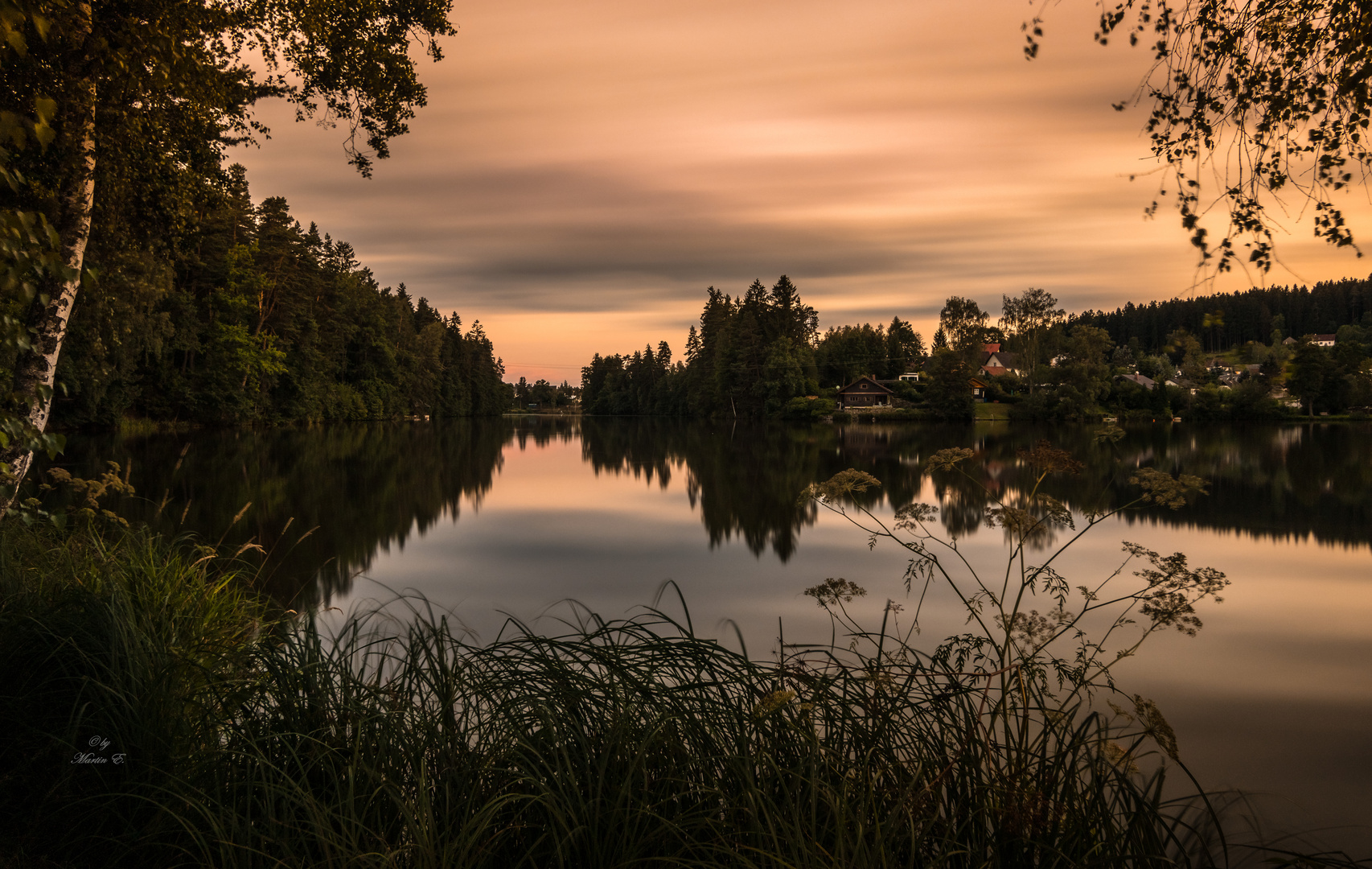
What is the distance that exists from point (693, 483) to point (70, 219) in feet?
67.8

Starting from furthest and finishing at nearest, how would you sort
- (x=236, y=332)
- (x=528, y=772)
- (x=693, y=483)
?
(x=236, y=332)
(x=693, y=483)
(x=528, y=772)

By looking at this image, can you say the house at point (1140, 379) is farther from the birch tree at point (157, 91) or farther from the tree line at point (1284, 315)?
the birch tree at point (157, 91)

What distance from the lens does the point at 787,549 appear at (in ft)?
49.6

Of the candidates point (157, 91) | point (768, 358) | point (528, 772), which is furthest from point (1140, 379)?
point (528, 772)

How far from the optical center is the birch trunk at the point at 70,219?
5949mm

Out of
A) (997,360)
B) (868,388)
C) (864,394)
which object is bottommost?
(864,394)

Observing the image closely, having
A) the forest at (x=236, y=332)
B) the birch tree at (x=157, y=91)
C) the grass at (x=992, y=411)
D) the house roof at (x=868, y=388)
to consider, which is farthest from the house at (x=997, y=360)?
the birch tree at (x=157, y=91)

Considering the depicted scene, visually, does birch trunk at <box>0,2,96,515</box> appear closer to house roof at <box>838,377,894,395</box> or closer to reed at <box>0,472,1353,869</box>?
reed at <box>0,472,1353,869</box>

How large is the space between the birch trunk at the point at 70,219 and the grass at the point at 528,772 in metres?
2.65

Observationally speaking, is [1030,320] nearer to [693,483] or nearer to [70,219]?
[693,483]

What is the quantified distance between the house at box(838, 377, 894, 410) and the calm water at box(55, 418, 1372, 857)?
195ft

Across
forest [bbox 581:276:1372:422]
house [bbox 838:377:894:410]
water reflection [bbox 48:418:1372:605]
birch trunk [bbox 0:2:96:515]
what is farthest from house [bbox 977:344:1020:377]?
birch trunk [bbox 0:2:96:515]

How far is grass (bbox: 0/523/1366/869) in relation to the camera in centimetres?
276

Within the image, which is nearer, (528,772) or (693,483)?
(528,772)
